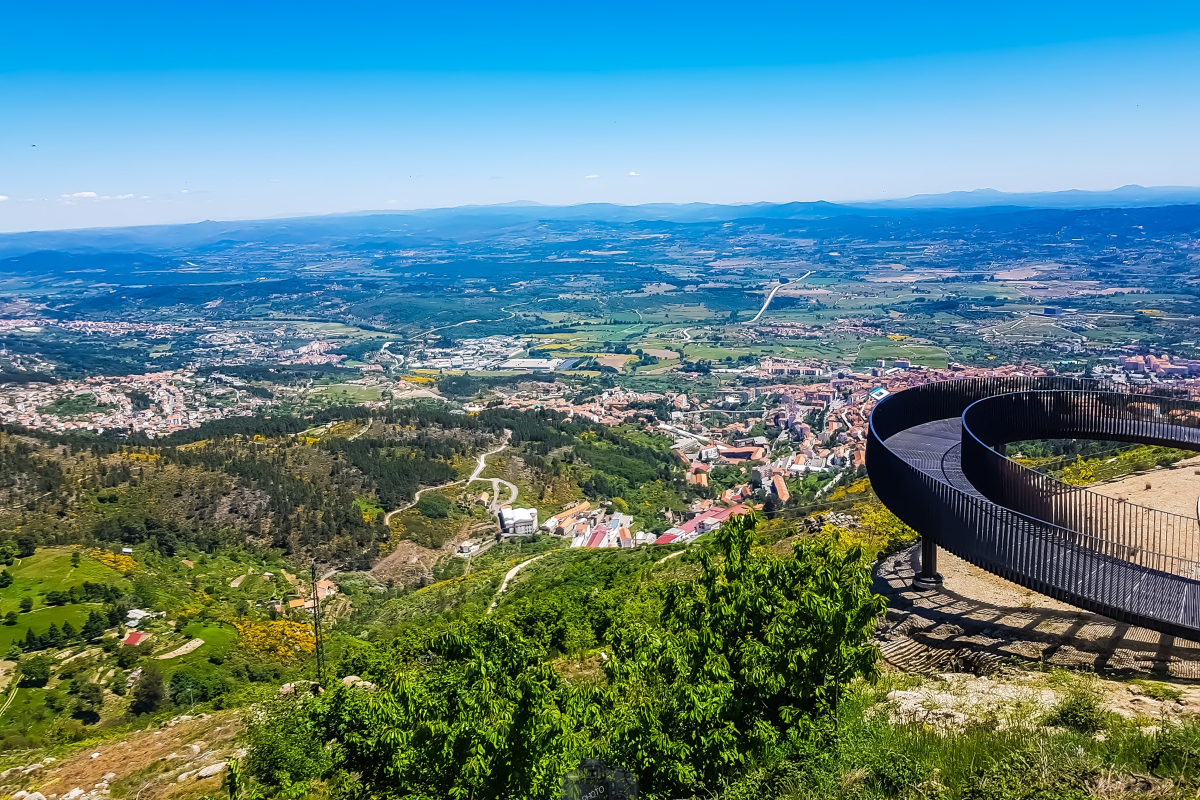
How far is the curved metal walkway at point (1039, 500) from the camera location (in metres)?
9.95

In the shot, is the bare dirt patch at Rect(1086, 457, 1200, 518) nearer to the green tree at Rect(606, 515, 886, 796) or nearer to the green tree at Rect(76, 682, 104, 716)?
the green tree at Rect(606, 515, 886, 796)

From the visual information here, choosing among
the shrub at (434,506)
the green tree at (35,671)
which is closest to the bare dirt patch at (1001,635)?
the green tree at (35,671)

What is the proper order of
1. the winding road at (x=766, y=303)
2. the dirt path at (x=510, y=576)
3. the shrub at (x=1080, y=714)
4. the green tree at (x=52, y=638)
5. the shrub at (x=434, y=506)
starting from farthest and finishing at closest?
the winding road at (x=766, y=303) → the shrub at (x=434, y=506) → the dirt path at (x=510, y=576) → the green tree at (x=52, y=638) → the shrub at (x=1080, y=714)

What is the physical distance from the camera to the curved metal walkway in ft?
32.6

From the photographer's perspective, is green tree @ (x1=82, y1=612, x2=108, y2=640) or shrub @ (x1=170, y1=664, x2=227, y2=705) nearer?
shrub @ (x1=170, y1=664, x2=227, y2=705)

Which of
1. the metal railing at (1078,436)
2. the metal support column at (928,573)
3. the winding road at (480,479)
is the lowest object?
the winding road at (480,479)

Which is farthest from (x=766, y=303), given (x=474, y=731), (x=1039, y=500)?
(x=474, y=731)

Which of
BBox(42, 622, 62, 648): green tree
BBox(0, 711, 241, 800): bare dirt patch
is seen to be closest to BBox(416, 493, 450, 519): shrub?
BBox(42, 622, 62, 648): green tree

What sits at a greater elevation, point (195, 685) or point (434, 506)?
point (195, 685)

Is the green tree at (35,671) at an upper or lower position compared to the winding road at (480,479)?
upper

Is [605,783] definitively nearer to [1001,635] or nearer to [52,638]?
[1001,635]

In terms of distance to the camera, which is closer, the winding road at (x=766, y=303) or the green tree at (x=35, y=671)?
the green tree at (x=35, y=671)

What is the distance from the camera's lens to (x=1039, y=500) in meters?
12.2

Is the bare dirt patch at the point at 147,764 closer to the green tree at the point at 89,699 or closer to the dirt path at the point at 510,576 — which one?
the green tree at the point at 89,699
